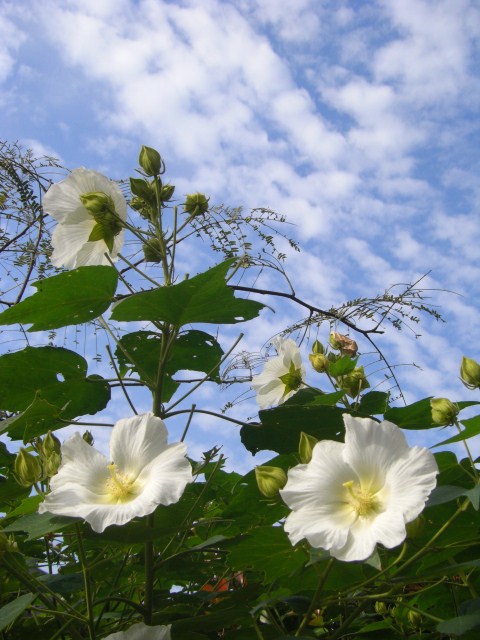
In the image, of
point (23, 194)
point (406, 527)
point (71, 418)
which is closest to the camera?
point (406, 527)

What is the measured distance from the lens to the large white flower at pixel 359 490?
860mm

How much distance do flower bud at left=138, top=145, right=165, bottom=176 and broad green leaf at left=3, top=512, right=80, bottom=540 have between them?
655mm

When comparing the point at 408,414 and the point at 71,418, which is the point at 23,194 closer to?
the point at 71,418

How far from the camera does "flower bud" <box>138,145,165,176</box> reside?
133 cm

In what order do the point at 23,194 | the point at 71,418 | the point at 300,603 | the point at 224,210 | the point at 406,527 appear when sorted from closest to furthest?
the point at 406,527, the point at 300,603, the point at 71,418, the point at 224,210, the point at 23,194

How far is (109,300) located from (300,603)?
0.58 metres

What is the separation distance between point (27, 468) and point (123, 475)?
0.14 meters

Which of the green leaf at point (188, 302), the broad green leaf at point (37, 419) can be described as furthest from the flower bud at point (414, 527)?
the broad green leaf at point (37, 419)

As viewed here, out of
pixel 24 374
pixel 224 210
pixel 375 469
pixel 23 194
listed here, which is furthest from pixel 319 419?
pixel 23 194

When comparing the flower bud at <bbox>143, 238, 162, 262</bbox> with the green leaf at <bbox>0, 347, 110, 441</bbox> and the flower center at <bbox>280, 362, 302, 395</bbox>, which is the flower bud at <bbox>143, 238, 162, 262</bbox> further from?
the flower center at <bbox>280, 362, 302, 395</bbox>

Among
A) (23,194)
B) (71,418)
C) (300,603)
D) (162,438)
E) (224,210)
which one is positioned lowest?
(300,603)

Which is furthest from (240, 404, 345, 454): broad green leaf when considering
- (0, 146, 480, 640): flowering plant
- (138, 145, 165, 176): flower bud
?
(138, 145, 165, 176): flower bud

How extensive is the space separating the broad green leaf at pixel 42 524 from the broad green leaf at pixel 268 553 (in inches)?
9.4

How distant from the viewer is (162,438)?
3.34 ft
